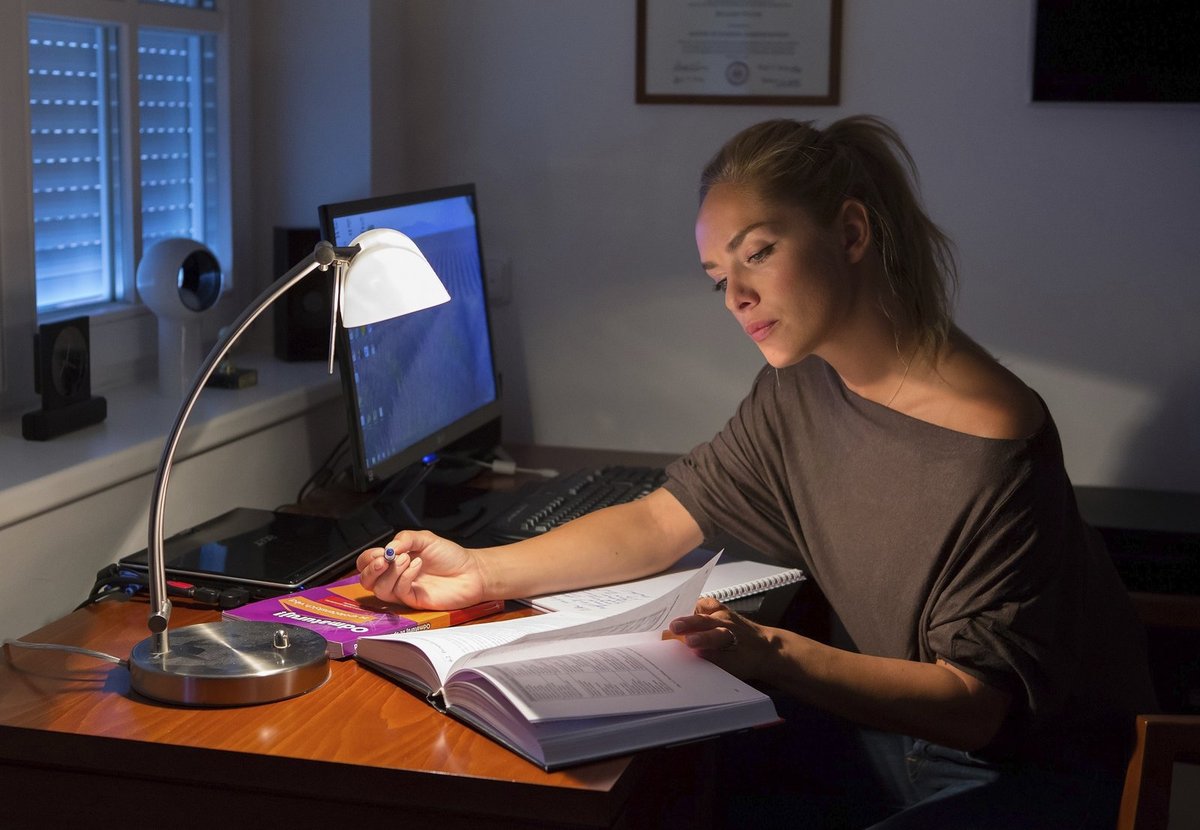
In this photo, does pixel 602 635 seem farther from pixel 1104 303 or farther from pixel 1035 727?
pixel 1104 303

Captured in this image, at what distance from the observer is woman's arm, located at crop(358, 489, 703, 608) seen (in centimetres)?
151

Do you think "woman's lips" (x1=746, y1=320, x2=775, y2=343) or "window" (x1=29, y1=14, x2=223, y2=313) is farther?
"window" (x1=29, y1=14, x2=223, y2=313)

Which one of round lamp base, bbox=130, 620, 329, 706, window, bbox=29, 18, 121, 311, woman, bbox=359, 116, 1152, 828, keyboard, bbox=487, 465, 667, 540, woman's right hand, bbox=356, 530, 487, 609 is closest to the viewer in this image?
round lamp base, bbox=130, 620, 329, 706

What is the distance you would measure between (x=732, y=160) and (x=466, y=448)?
39.0 inches

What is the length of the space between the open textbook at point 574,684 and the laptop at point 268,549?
28cm

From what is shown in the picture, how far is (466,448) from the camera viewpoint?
2389mm

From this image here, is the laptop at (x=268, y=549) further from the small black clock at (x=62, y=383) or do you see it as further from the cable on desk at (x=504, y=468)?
the cable on desk at (x=504, y=468)

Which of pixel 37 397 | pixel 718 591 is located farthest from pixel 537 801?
pixel 37 397

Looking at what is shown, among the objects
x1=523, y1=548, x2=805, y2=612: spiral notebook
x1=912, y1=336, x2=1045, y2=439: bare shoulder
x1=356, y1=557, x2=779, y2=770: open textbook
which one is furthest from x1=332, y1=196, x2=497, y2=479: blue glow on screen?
x1=912, y1=336, x2=1045, y2=439: bare shoulder

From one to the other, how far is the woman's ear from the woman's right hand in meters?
0.57

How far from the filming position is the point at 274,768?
1.14 meters

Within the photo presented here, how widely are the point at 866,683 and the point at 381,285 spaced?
2.05 ft

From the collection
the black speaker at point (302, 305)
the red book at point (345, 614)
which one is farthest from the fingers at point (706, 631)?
the black speaker at point (302, 305)

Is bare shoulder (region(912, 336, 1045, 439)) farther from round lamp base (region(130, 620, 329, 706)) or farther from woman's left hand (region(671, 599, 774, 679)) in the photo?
round lamp base (region(130, 620, 329, 706))
